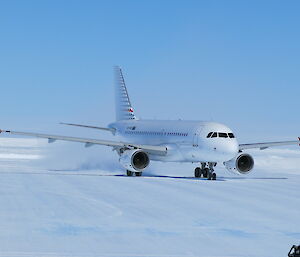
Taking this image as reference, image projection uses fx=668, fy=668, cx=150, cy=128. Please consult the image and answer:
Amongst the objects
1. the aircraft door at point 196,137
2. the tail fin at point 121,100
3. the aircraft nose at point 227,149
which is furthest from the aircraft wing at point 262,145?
the tail fin at point 121,100

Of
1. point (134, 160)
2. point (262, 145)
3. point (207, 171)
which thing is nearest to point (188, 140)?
point (207, 171)

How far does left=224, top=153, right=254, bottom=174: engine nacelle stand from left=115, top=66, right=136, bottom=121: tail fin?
19728 millimetres

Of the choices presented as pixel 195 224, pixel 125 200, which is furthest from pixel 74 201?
pixel 195 224

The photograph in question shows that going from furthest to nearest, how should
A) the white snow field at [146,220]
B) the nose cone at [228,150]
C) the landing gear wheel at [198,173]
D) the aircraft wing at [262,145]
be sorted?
the aircraft wing at [262,145] < the landing gear wheel at [198,173] < the nose cone at [228,150] < the white snow field at [146,220]

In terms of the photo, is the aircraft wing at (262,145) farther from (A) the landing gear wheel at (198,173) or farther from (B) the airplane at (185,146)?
(A) the landing gear wheel at (198,173)

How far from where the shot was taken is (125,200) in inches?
1168

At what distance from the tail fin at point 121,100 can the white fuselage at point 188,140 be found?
27.4 ft

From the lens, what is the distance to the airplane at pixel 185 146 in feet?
145

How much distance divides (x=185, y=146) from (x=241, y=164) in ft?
14.5

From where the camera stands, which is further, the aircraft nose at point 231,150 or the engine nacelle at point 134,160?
the engine nacelle at point 134,160

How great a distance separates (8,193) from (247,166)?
20454 mm

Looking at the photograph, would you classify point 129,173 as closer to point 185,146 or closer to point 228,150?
point 185,146

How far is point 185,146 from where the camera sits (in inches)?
1868

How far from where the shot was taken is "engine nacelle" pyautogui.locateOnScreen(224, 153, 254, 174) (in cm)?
4716
